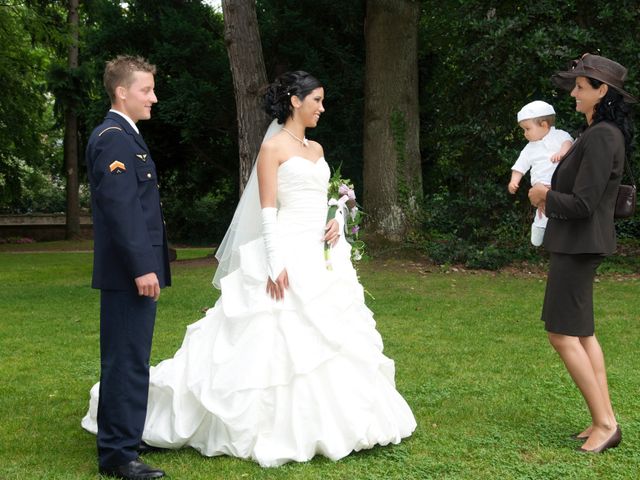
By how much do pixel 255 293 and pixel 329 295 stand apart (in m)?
Result: 0.46

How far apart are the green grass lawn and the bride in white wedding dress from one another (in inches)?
6.6

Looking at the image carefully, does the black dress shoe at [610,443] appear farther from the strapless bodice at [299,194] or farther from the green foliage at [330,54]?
the green foliage at [330,54]

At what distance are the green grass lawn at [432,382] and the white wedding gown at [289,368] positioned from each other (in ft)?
0.47

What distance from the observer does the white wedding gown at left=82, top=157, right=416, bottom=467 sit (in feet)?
15.4

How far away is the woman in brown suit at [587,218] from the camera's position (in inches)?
179

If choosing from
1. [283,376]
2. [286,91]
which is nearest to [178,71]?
[286,91]

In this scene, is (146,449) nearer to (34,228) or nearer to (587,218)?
(587,218)

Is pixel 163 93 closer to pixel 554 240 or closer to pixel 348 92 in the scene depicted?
pixel 348 92

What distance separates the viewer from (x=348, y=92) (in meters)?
18.9

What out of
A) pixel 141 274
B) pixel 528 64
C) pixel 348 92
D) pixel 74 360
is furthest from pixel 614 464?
pixel 348 92

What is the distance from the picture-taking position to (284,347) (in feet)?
15.6

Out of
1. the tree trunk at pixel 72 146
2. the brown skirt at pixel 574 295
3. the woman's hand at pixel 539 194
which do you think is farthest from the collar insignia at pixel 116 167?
the tree trunk at pixel 72 146

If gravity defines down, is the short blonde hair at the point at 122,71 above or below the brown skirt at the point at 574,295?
above

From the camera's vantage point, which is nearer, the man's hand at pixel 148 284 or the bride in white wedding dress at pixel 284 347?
the man's hand at pixel 148 284
